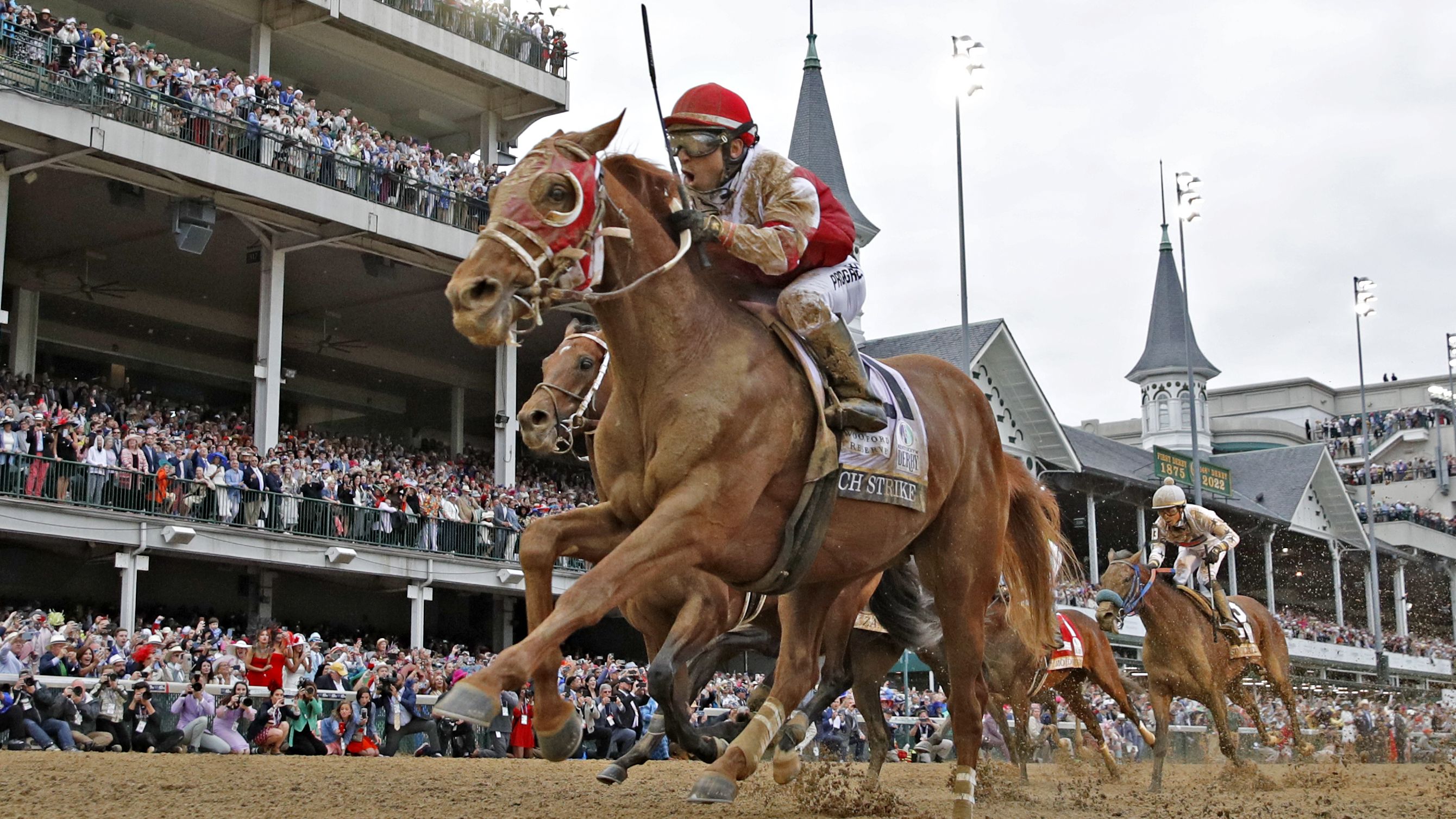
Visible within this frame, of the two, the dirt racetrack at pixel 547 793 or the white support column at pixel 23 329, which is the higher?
the white support column at pixel 23 329

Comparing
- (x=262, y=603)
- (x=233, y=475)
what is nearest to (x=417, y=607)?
(x=262, y=603)

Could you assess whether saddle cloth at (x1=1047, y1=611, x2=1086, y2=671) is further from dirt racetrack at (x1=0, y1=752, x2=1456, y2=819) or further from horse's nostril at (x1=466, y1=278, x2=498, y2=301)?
horse's nostril at (x1=466, y1=278, x2=498, y2=301)

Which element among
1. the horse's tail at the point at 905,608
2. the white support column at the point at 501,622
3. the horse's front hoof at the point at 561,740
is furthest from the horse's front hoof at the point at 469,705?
the white support column at the point at 501,622

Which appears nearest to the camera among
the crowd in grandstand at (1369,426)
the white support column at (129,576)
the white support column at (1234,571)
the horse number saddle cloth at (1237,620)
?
the horse number saddle cloth at (1237,620)

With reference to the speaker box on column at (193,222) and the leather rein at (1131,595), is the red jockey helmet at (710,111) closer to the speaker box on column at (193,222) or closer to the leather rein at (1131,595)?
the leather rein at (1131,595)

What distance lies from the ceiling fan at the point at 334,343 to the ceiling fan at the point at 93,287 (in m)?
4.07

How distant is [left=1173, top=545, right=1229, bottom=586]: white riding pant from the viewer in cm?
1380

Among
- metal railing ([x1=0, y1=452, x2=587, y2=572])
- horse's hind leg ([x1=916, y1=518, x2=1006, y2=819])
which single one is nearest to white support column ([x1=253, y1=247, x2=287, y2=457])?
metal railing ([x1=0, y1=452, x2=587, y2=572])

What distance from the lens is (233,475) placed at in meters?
20.7

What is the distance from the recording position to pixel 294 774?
8.39m

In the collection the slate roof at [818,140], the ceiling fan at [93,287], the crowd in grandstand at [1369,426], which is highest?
the slate roof at [818,140]

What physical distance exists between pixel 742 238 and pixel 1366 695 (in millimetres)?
29442

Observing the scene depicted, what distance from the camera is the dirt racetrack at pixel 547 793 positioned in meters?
6.73

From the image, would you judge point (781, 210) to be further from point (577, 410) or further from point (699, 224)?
point (577, 410)
